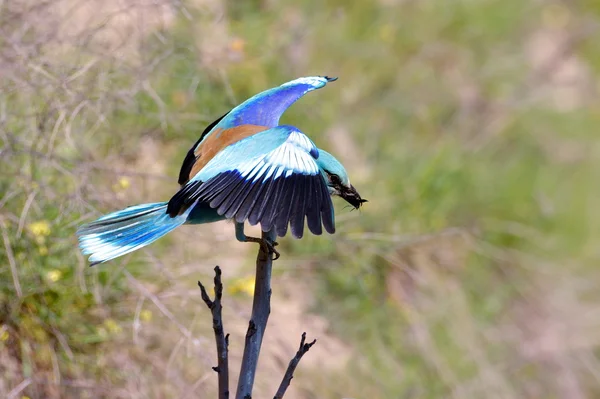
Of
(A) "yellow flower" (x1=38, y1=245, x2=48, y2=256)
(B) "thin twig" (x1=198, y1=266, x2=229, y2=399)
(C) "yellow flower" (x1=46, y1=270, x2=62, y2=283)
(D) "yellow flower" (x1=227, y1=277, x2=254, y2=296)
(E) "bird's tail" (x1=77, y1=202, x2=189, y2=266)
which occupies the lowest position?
(B) "thin twig" (x1=198, y1=266, x2=229, y2=399)

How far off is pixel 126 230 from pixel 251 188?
0.30 meters

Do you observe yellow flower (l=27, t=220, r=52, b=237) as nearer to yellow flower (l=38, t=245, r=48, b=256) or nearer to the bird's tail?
yellow flower (l=38, t=245, r=48, b=256)

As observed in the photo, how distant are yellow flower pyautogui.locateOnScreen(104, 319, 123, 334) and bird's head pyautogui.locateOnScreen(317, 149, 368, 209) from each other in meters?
1.19

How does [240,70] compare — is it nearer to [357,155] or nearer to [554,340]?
[357,155]

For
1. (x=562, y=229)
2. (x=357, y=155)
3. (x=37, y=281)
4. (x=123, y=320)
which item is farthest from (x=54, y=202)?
(x=562, y=229)

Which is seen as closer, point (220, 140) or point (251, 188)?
point (251, 188)

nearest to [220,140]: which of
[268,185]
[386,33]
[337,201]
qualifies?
[268,185]

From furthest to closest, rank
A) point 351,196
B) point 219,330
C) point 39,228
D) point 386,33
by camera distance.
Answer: point 386,33 < point 39,228 < point 351,196 < point 219,330

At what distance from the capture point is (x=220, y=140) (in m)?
1.87

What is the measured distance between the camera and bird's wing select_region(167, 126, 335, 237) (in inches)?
62.7

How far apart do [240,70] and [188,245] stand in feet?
3.79

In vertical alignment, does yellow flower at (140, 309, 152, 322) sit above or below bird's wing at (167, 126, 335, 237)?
above

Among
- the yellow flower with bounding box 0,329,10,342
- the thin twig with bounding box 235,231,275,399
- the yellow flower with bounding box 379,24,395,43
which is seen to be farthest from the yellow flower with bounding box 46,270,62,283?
the yellow flower with bounding box 379,24,395,43

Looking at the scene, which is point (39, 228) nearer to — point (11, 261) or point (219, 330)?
point (11, 261)
